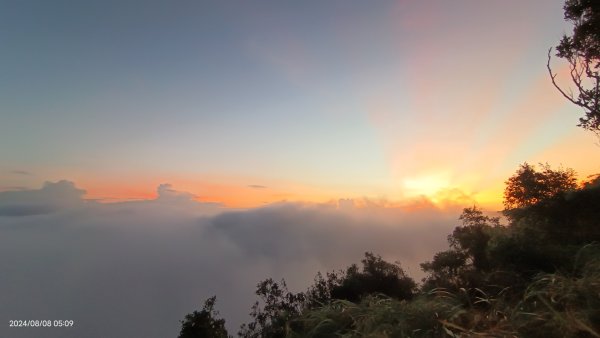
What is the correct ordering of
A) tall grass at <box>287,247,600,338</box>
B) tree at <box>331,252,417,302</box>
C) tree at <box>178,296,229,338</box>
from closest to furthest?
1. tall grass at <box>287,247,600,338</box>
2. tree at <box>178,296,229,338</box>
3. tree at <box>331,252,417,302</box>

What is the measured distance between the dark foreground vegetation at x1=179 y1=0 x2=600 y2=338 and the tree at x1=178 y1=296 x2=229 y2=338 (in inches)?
1.9

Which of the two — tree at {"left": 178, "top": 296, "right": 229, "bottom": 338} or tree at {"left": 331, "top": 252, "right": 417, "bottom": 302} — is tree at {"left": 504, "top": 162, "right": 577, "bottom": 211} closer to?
tree at {"left": 331, "top": 252, "right": 417, "bottom": 302}

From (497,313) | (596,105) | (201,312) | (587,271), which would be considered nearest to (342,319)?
(497,313)

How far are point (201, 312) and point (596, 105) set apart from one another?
19823mm

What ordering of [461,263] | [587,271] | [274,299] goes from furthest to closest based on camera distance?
[461,263] < [274,299] < [587,271]

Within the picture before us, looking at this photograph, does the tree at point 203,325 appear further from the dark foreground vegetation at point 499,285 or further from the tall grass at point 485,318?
the tall grass at point 485,318

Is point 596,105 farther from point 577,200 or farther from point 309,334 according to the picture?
point 309,334

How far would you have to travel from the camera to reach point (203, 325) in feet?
57.1

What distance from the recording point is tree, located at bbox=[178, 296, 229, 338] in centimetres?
1714

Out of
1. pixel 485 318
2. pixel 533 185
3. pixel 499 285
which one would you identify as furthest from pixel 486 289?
pixel 533 185

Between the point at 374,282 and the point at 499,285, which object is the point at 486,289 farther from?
the point at 374,282

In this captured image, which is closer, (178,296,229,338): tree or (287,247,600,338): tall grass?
(287,247,600,338): tall grass

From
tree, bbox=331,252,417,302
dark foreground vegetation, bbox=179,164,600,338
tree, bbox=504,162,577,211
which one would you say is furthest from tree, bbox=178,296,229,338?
tree, bbox=504,162,577,211

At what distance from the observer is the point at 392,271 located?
89.8ft
